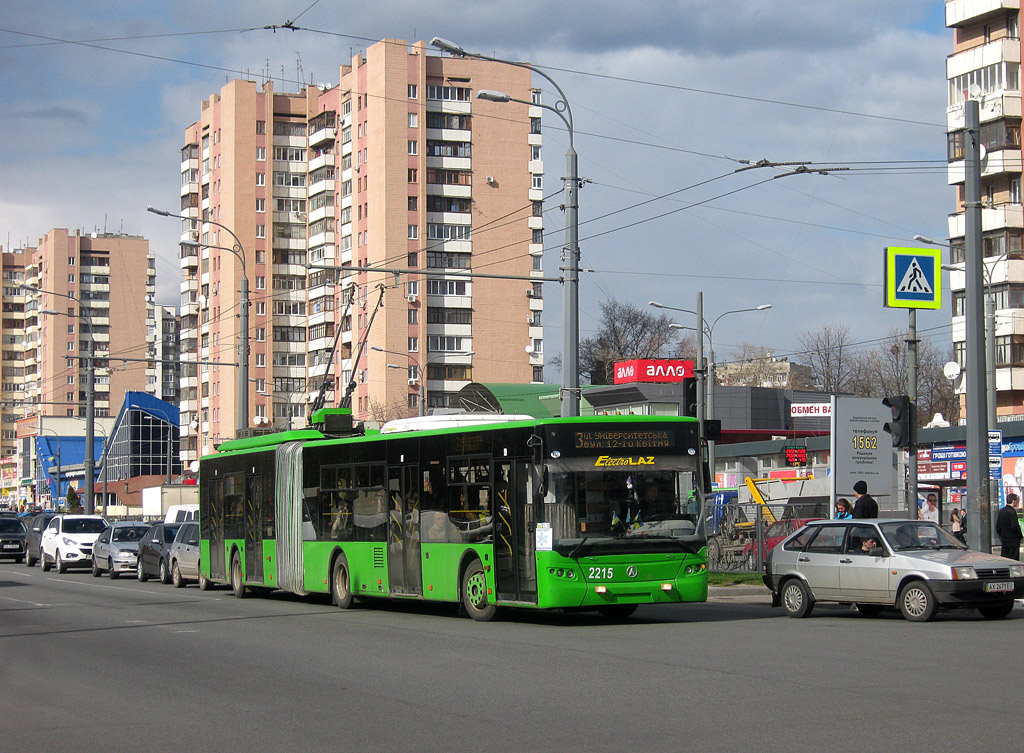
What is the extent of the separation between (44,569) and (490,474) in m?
24.9

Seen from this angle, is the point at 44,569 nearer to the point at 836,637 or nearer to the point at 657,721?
the point at 836,637

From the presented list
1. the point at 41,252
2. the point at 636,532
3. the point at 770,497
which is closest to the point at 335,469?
the point at 636,532

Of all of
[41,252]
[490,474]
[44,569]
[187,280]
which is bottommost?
[44,569]

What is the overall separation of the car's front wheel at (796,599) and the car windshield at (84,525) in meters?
25.1

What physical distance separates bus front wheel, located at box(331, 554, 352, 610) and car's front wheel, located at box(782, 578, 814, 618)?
22.8 ft

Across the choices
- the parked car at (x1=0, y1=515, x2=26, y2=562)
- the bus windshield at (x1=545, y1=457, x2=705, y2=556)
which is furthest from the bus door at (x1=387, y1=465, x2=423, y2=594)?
the parked car at (x1=0, y1=515, x2=26, y2=562)

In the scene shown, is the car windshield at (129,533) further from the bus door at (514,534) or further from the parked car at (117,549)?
the bus door at (514,534)

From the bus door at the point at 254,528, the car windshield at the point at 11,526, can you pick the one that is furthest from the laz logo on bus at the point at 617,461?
the car windshield at the point at 11,526

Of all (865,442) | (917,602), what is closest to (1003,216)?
(865,442)

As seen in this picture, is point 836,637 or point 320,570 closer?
point 836,637

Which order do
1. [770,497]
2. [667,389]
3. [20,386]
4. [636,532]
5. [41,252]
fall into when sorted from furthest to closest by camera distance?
[20,386] → [41,252] → [667,389] → [770,497] → [636,532]

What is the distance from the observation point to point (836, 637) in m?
14.7

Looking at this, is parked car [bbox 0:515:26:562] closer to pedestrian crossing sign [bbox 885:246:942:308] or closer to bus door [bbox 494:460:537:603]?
bus door [bbox 494:460:537:603]

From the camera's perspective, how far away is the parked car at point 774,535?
26.9 meters
